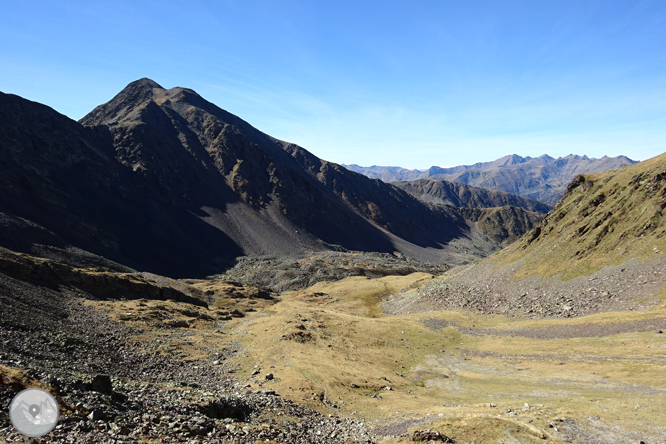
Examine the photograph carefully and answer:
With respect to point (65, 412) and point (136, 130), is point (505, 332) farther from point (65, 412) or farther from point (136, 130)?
point (136, 130)

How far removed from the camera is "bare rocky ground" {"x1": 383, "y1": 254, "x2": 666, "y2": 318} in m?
43.6

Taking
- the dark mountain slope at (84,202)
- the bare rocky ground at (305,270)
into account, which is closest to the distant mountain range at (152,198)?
the dark mountain slope at (84,202)

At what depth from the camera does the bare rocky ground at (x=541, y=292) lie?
1718 inches

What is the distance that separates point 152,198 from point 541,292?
462ft

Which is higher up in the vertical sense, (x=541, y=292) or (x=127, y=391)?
(x=127, y=391)

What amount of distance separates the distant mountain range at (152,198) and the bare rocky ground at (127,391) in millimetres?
45338

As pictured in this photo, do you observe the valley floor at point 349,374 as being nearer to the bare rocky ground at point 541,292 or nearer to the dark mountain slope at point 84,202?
the bare rocky ground at point 541,292

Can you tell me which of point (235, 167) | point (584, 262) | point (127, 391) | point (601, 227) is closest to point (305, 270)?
point (584, 262)

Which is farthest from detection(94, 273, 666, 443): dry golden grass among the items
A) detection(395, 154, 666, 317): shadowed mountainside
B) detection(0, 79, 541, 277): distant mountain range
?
detection(0, 79, 541, 277): distant mountain range

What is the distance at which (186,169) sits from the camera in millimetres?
167000

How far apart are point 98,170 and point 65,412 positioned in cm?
14649

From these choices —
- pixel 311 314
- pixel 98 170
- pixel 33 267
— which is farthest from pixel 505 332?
pixel 98 170

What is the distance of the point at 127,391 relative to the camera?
59.2ft

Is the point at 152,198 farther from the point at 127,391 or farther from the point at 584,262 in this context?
the point at 584,262
